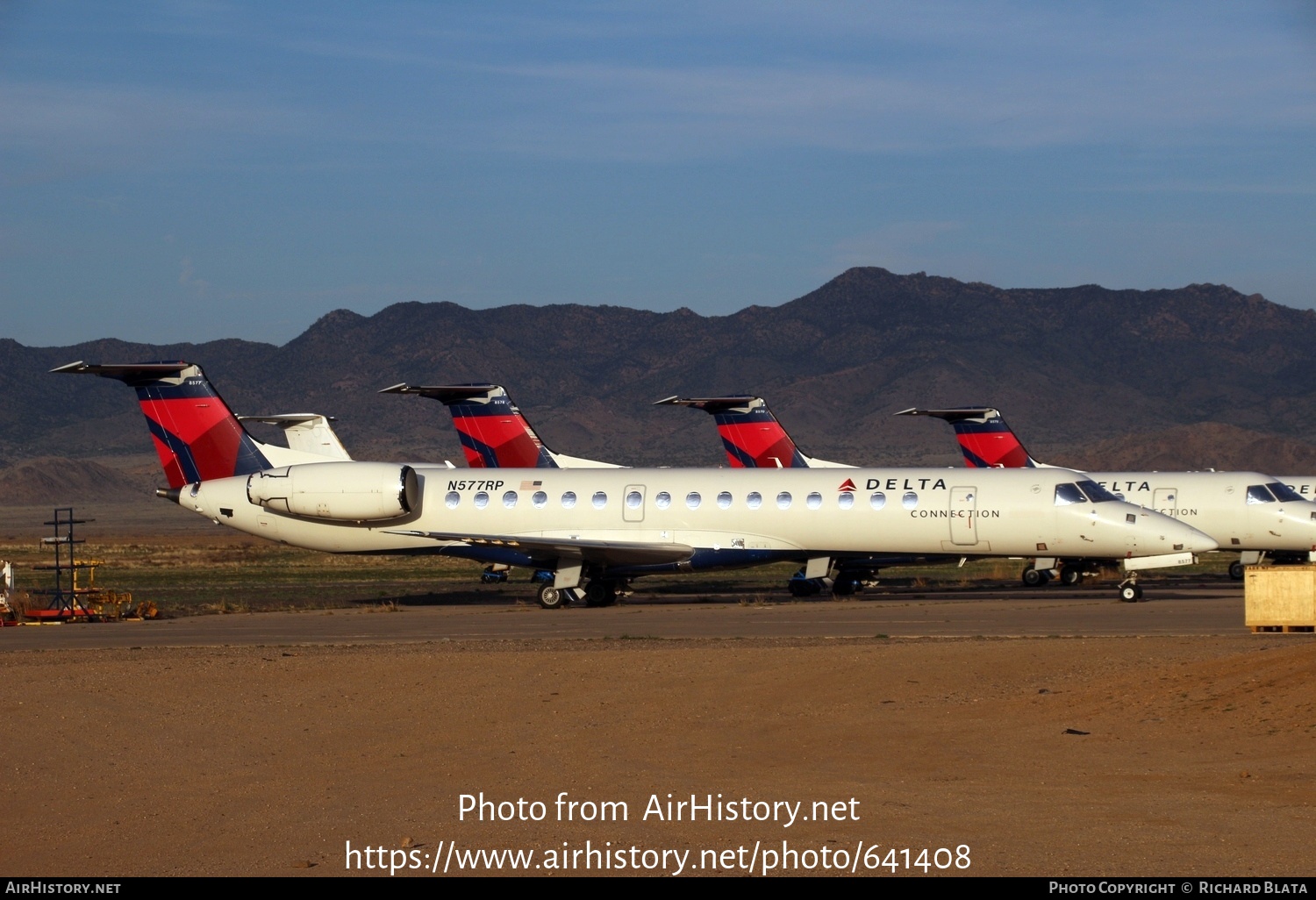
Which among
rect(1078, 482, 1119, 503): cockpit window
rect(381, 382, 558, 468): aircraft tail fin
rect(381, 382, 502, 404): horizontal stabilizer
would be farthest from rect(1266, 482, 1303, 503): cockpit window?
rect(381, 382, 502, 404): horizontal stabilizer

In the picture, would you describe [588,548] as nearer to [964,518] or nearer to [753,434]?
[964,518]

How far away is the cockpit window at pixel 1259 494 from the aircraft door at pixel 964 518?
9673 millimetres

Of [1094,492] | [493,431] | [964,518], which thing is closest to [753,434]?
[493,431]

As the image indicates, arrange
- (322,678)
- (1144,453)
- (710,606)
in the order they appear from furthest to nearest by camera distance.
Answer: (1144,453) < (710,606) < (322,678)

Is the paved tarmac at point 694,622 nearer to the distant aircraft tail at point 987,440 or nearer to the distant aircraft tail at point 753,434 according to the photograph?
the distant aircraft tail at point 753,434

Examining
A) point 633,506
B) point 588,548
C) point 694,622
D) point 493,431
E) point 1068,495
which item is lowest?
point 694,622

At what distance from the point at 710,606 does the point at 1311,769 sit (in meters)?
21.0

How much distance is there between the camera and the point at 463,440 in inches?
1704

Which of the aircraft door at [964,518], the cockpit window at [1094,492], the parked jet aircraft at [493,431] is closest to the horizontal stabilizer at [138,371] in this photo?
the parked jet aircraft at [493,431]

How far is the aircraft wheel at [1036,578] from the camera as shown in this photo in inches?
1642

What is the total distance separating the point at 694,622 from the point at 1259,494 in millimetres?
17523

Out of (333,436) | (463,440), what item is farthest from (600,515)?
(333,436)

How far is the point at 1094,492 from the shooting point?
33531mm

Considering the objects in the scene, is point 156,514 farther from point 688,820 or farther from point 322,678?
point 688,820
